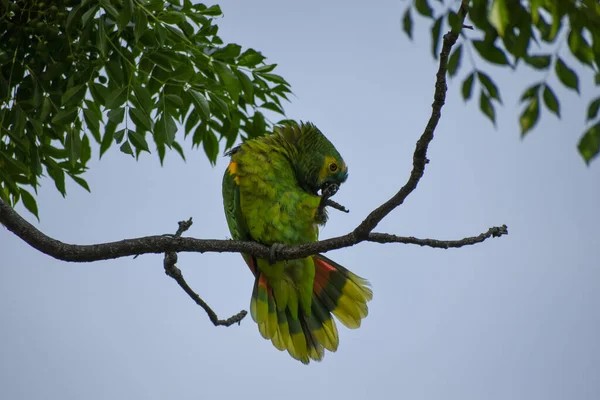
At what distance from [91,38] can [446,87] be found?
5.42 ft

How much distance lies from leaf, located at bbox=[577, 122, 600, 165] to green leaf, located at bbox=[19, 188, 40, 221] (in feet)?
8.50

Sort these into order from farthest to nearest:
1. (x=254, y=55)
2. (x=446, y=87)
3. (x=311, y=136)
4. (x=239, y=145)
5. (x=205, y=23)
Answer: (x=311, y=136) → (x=239, y=145) → (x=254, y=55) → (x=205, y=23) → (x=446, y=87)

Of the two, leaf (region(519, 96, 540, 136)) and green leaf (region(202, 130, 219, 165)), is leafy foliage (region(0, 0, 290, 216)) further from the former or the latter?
leaf (region(519, 96, 540, 136))

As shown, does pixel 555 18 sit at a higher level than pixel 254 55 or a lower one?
lower

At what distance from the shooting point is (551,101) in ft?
5.76

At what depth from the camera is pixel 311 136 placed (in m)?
3.99

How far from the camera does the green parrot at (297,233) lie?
3.58m

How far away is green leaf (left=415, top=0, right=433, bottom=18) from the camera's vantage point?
171 cm

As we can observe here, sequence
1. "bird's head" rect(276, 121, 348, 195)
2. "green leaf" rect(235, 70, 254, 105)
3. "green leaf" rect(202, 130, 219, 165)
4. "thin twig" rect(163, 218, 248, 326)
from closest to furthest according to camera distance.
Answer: "thin twig" rect(163, 218, 248, 326) → "green leaf" rect(235, 70, 254, 105) → "green leaf" rect(202, 130, 219, 165) → "bird's head" rect(276, 121, 348, 195)

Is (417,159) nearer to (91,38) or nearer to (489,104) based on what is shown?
(489,104)

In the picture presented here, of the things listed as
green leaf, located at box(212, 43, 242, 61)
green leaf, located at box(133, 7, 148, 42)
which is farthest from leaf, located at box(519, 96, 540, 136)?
green leaf, located at box(212, 43, 242, 61)

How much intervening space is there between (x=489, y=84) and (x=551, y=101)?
0.17 m

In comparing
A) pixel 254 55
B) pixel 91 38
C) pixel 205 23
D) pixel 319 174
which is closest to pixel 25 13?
pixel 91 38

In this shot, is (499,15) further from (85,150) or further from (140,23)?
(85,150)
